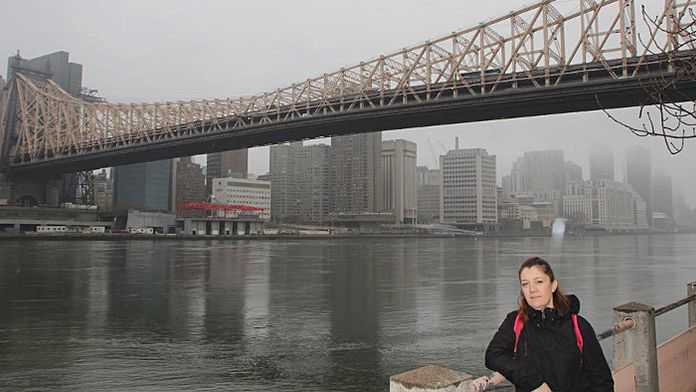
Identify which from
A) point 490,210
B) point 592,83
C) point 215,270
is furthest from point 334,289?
point 490,210

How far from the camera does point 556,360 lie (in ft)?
9.68

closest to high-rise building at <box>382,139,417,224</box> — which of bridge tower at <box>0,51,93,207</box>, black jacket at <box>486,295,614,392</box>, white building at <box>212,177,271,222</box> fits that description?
white building at <box>212,177,271,222</box>

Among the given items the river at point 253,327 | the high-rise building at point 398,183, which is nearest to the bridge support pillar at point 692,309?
the river at point 253,327

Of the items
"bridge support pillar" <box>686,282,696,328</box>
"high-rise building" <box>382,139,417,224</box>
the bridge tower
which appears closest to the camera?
"bridge support pillar" <box>686,282,696,328</box>

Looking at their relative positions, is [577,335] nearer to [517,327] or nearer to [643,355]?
[517,327]

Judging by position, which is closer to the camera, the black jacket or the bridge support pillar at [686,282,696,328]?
the black jacket

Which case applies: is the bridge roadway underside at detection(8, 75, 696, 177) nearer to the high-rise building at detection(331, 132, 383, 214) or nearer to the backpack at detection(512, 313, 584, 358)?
the backpack at detection(512, 313, 584, 358)

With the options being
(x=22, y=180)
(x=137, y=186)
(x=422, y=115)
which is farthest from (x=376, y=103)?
(x=137, y=186)

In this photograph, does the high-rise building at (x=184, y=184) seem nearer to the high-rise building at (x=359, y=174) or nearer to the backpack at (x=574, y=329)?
the high-rise building at (x=359, y=174)

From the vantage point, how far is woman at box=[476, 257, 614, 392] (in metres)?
2.96

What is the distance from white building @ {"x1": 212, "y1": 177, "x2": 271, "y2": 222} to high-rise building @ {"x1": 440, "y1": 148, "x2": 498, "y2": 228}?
57025 millimetres

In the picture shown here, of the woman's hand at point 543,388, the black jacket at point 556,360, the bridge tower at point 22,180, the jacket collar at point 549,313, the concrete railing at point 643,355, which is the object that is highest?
the bridge tower at point 22,180

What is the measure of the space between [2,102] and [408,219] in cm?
12443

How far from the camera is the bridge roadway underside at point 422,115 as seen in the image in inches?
1369
